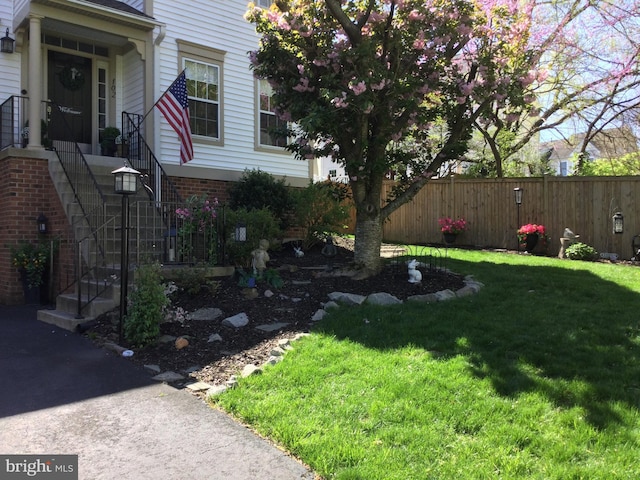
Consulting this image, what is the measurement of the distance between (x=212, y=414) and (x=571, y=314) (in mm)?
3997

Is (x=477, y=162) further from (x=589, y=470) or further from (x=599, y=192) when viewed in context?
(x=589, y=470)

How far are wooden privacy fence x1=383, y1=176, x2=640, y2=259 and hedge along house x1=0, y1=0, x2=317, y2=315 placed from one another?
12.3ft

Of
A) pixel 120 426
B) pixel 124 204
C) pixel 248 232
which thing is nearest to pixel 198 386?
pixel 120 426

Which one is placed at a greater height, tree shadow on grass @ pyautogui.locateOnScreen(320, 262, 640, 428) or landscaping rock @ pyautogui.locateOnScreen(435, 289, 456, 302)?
landscaping rock @ pyautogui.locateOnScreen(435, 289, 456, 302)

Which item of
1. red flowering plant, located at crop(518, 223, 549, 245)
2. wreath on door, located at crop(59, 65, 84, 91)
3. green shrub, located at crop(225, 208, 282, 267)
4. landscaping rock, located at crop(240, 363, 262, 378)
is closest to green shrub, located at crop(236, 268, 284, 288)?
green shrub, located at crop(225, 208, 282, 267)

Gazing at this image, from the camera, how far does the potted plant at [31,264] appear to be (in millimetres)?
8047

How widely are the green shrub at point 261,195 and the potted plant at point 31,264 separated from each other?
11.8 feet

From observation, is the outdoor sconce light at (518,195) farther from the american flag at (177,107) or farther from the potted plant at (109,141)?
the potted plant at (109,141)

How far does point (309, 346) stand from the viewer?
4859 millimetres

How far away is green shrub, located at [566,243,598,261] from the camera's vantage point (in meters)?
10.6

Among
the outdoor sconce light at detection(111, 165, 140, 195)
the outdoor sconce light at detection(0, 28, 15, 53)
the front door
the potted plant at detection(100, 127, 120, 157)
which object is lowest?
the outdoor sconce light at detection(111, 165, 140, 195)

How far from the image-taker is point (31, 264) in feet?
26.4

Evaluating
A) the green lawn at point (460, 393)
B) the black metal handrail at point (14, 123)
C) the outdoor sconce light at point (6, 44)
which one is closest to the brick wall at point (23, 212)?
the black metal handrail at point (14, 123)

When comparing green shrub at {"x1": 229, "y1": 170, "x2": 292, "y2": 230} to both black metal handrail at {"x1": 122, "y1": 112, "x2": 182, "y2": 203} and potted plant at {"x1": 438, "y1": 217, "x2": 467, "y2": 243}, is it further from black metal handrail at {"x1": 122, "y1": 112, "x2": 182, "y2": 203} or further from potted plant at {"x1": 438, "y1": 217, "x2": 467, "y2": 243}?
potted plant at {"x1": 438, "y1": 217, "x2": 467, "y2": 243}
